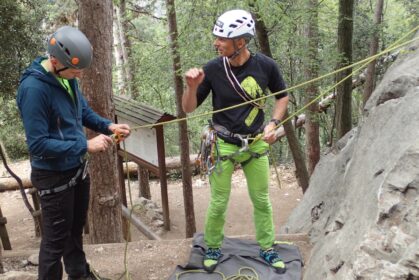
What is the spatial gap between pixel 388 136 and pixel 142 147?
16.9ft

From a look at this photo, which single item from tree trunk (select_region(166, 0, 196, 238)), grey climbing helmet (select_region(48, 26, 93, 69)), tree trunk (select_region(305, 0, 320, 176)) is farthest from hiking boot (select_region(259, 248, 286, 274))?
tree trunk (select_region(305, 0, 320, 176))

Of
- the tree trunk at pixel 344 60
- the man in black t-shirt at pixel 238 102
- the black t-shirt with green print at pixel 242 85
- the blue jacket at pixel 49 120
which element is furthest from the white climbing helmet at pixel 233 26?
the tree trunk at pixel 344 60

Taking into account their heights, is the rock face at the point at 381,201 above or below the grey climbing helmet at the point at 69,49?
below

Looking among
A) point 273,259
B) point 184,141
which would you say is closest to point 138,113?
point 184,141

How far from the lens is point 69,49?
262cm

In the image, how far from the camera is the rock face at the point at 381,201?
7.82ft

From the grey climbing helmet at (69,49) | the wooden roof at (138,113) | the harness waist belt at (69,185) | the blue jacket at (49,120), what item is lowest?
the wooden roof at (138,113)

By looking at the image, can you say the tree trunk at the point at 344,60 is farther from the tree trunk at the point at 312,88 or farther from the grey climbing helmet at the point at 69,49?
the grey climbing helmet at the point at 69,49

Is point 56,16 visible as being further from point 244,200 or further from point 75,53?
point 75,53

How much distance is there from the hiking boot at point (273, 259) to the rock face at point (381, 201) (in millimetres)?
244

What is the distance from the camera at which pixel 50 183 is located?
2.85 metres

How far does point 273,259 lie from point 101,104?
2.42 meters

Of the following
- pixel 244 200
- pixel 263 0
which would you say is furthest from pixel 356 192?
pixel 244 200

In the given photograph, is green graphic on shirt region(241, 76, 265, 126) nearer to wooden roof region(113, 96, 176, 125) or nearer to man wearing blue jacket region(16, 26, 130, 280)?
man wearing blue jacket region(16, 26, 130, 280)
